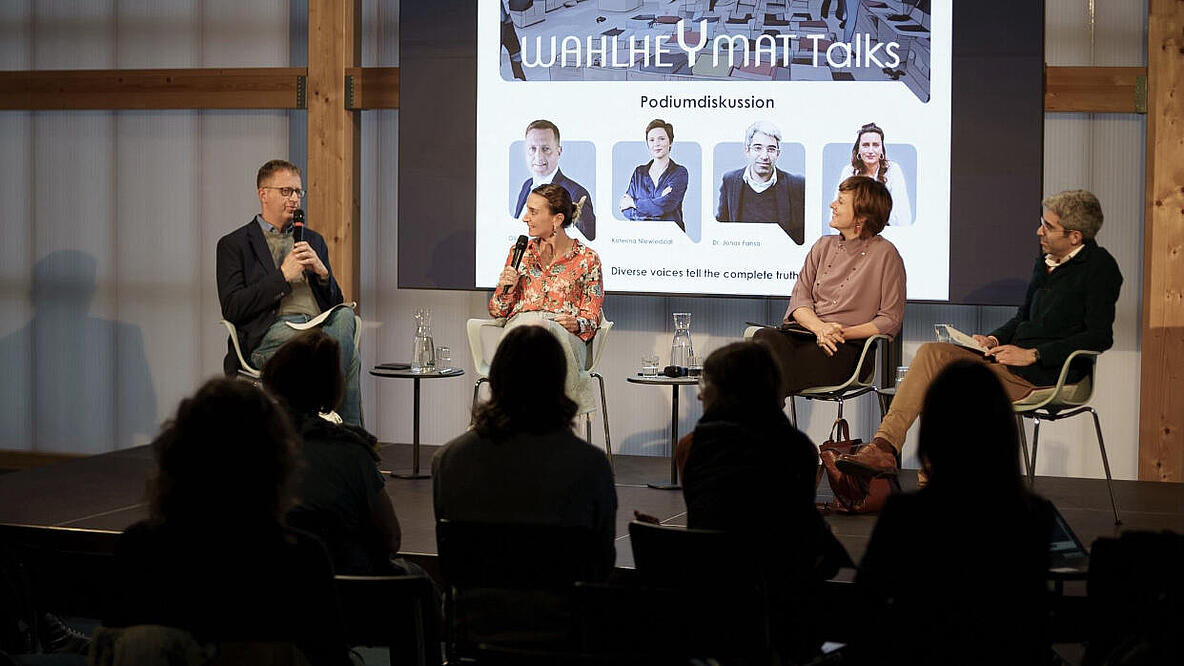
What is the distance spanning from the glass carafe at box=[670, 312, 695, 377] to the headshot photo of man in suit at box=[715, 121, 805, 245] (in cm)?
85

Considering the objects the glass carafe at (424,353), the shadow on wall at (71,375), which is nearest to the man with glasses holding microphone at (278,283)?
the glass carafe at (424,353)

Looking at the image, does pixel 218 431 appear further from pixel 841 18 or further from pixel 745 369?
pixel 841 18

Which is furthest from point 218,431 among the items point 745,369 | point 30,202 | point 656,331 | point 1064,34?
point 30,202

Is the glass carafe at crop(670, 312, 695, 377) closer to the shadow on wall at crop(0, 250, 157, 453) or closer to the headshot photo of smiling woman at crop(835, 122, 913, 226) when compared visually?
the headshot photo of smiling woman at crop(835, 122, 913, 226)

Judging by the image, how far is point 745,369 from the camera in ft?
9.15

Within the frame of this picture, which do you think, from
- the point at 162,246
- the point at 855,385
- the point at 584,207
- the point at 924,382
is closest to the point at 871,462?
the point at 924,382

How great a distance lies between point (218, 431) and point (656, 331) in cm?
438

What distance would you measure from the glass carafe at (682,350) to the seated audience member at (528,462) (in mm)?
2513

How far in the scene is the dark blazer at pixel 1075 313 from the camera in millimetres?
4574

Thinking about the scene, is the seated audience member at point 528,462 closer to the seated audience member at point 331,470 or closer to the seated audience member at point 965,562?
the seated audience member at point 331,470

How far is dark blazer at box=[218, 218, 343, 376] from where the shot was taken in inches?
209

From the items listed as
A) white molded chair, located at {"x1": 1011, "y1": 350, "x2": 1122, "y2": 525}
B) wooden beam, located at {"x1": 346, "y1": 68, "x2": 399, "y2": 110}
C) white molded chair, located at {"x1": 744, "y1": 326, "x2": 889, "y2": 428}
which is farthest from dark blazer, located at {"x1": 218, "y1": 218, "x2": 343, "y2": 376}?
white molded chair, located at {"x1": 1011, "y1": 350, "x2": 1122, "y2": 525}

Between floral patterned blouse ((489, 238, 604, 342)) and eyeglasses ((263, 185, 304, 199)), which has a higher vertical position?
eyeglasses ((263, 185, 304, 199))

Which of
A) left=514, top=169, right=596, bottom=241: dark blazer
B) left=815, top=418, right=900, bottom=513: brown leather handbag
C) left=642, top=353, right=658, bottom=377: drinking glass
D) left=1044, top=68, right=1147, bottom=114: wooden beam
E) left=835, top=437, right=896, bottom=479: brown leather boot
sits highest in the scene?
left=1044, top=68, right=1147, bottom=114: wooden beam
